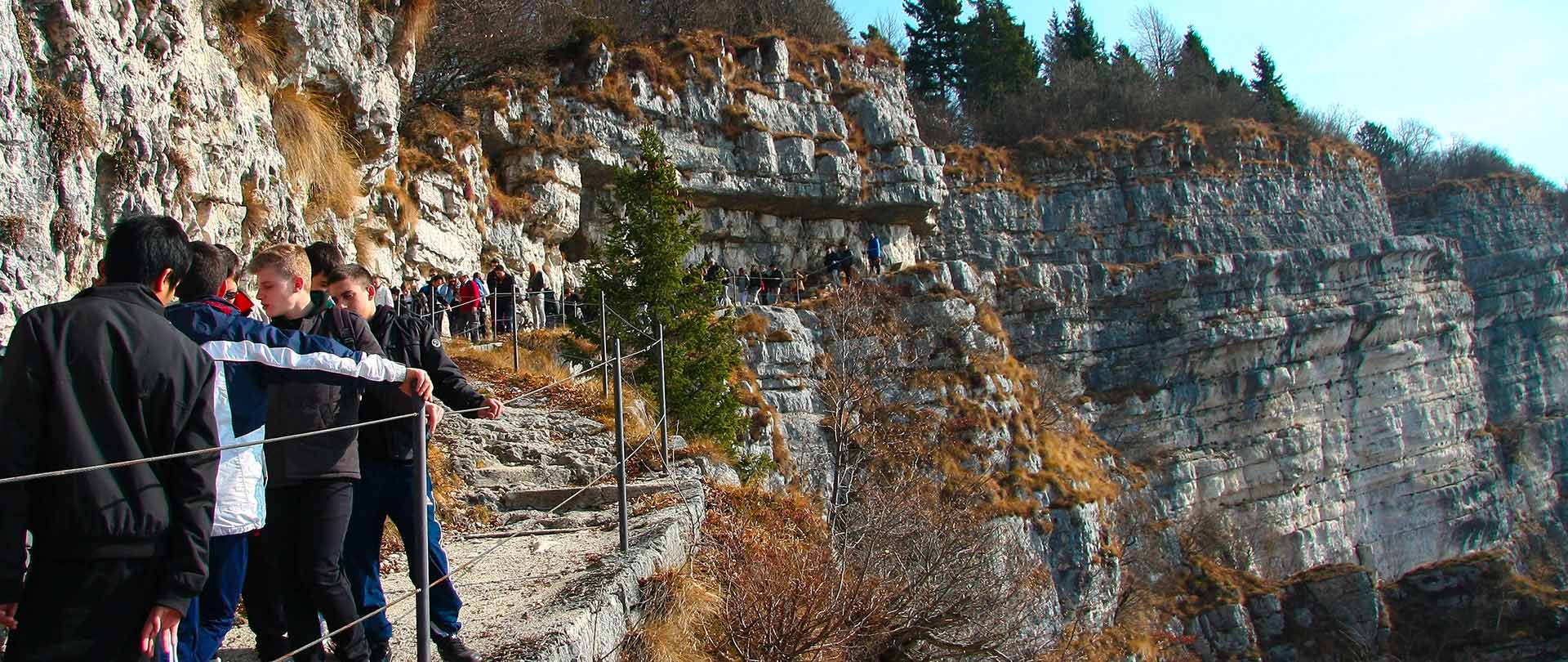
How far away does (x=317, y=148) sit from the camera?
11539 millimetres

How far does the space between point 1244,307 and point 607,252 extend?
2847cm

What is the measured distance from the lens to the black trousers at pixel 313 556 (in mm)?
3449

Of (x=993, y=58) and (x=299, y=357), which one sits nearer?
(x=299, y=357)

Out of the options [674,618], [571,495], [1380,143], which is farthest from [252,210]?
[1380,143]

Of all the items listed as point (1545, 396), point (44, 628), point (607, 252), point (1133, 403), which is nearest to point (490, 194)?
point (607, 252)

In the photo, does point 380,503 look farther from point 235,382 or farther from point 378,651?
point 235,382

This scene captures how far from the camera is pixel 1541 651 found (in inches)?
1001

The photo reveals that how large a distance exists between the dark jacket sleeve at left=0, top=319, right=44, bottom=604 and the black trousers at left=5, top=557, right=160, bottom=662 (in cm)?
5

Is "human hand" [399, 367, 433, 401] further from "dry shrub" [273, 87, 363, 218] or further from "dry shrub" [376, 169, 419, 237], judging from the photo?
"dry shrub" [376, 169, 419, 237]

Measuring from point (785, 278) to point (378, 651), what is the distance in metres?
26.5

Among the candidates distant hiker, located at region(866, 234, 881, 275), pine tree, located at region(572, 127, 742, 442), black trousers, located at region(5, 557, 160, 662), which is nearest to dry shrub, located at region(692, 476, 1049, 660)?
black trousers, located at region(5, 557, 160, 662)

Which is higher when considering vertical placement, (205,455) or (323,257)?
(323,257)

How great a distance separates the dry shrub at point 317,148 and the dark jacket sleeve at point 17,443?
9059 mm

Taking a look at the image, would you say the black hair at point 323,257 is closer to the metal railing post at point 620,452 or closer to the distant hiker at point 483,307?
the metal railing post at point 620,452
